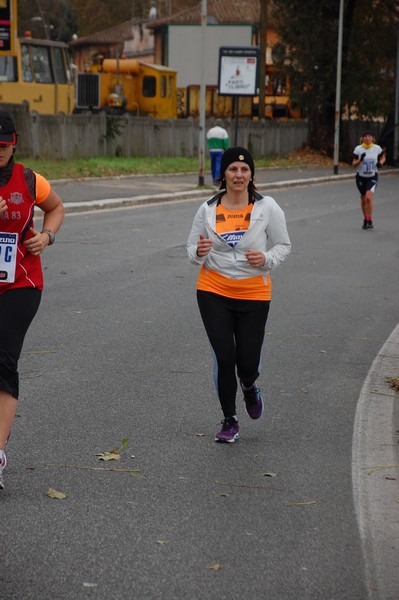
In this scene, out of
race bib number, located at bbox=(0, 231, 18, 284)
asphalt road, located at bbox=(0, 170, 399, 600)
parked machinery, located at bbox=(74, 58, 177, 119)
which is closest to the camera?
asphalt road, located at bbox=(0, 170, 399, 600)

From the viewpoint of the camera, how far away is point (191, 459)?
630 centimetres

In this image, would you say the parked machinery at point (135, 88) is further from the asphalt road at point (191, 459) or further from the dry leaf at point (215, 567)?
the dry leaf at point (215, 567)

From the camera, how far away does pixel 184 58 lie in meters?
72.2

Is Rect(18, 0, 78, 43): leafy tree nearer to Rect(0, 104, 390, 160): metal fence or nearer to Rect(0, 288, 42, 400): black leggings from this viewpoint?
Rect(0, 104, 390, 160): metal fence

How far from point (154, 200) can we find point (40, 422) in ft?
62.5

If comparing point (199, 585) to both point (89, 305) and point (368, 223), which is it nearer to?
point (89, 305)

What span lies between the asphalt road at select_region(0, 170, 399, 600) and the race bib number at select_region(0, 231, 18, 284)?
1.06 metres

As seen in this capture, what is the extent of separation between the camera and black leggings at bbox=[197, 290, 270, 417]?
260 inches

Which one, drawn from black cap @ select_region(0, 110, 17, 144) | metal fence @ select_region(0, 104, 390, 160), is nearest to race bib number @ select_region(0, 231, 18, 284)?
black cap @ select_region(0, 110, 17, 144)

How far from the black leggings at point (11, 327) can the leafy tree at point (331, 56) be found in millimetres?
45508

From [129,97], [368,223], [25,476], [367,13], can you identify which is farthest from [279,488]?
[367,13]

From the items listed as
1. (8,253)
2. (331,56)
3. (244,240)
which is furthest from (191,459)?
(331,56)

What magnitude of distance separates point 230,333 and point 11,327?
4.81 feet

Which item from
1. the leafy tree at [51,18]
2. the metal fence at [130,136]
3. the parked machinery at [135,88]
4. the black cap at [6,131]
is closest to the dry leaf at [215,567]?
the black cap at [6,131]
